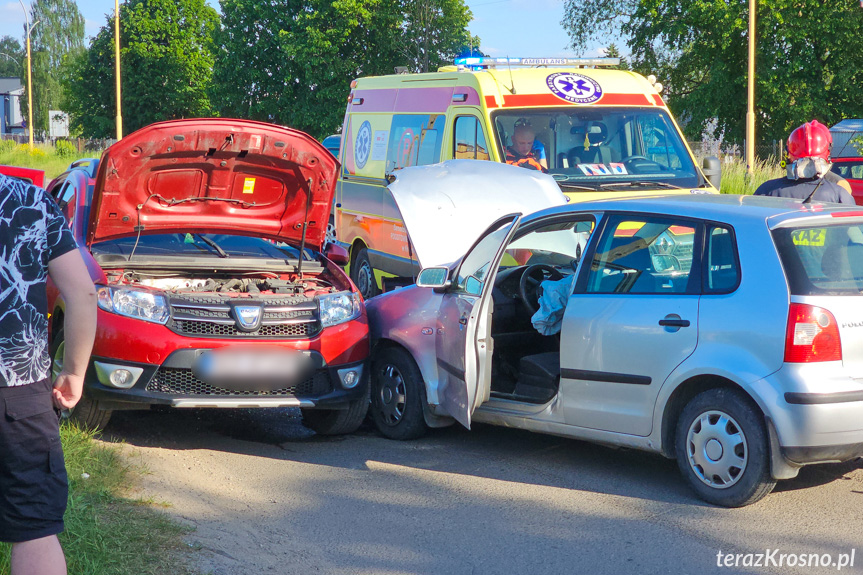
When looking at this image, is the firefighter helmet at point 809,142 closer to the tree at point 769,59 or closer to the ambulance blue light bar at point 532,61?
the ambulance blue light bar at point 532,61

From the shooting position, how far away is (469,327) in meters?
5.80

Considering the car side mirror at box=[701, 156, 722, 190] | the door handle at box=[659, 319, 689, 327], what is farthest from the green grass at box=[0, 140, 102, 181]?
the door handle at box=[659, 319, 689, 327]

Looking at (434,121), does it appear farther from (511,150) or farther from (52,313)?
(52,313)

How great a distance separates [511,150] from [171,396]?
14.1 ft

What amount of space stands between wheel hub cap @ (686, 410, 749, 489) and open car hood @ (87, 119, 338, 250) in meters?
3.09

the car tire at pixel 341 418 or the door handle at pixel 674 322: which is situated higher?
the door handle at pixel 674 322

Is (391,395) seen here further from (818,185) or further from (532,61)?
(532,61)

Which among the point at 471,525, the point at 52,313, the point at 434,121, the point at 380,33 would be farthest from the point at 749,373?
the point at 380,33

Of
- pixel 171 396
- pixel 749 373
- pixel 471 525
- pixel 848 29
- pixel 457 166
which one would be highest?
pixel 848 29

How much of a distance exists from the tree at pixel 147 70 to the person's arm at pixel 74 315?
5953 centimetres

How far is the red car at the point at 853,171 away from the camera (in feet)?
57.7

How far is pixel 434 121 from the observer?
10.0 meters

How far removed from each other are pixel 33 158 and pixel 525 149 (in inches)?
1518

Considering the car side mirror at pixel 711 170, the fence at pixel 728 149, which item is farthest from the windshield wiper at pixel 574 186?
the fence at pixel 728 149
